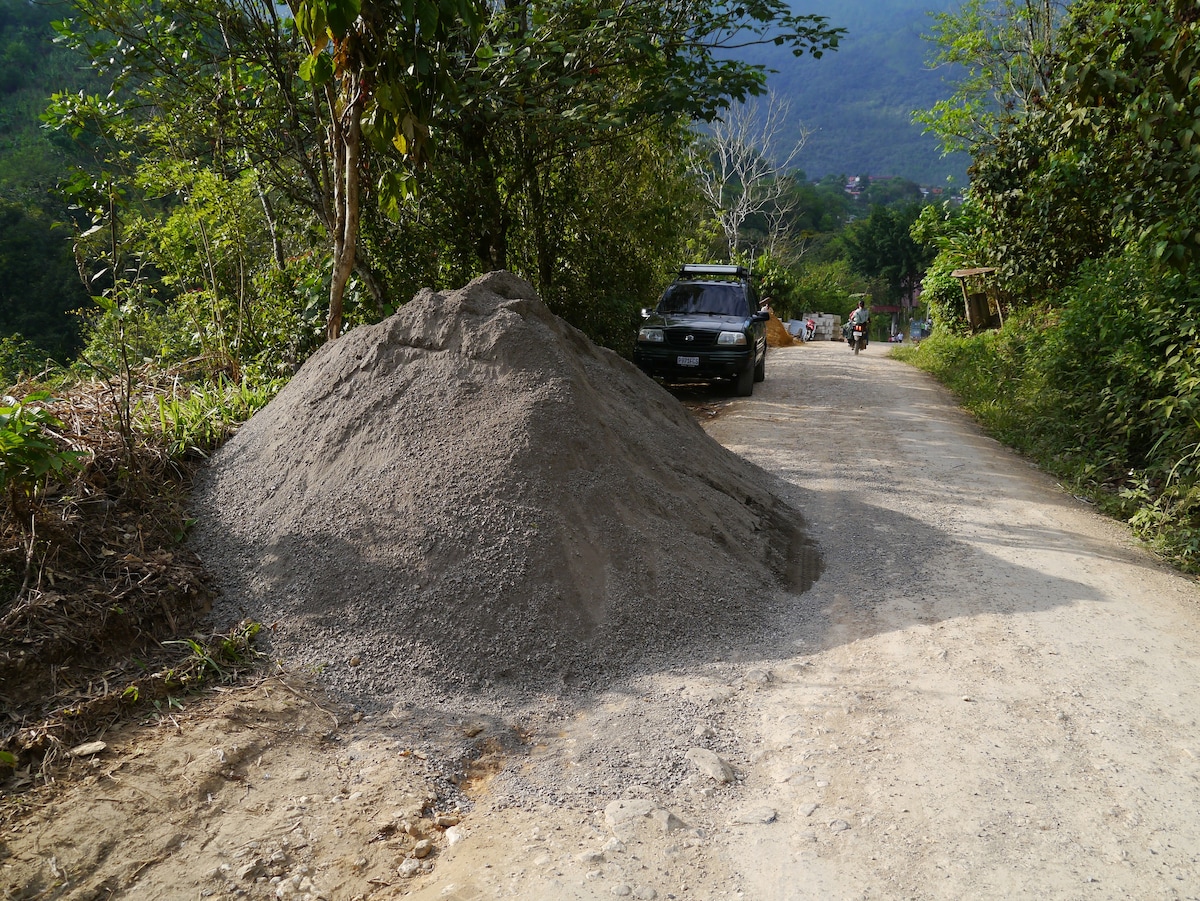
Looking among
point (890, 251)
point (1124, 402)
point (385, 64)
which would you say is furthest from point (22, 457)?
point (890, 251)

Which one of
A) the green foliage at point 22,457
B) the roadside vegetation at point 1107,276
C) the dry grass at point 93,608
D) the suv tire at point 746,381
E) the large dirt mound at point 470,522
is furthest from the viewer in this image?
the suv tire at point 746,381

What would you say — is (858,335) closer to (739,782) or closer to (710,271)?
(710,271)

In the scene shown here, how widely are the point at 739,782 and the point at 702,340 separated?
9.68 metres

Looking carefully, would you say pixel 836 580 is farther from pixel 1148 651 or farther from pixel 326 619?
pixel 326 619

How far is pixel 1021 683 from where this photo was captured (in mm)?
4035

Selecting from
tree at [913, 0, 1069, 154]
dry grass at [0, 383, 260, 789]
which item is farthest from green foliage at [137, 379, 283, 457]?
tree at [913, 0, 1069, 154]

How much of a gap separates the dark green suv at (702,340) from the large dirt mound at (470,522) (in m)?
6.69

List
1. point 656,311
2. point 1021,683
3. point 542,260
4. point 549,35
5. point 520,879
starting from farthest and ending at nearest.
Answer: point 656,311 → point 542,260 → point 549,35 → point 1021,683 → point 520,879

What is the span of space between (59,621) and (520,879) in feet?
7.88

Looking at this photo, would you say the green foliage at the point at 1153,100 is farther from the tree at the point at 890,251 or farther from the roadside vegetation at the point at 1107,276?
the tree at the point at 890,251

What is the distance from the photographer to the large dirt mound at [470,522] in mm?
4078

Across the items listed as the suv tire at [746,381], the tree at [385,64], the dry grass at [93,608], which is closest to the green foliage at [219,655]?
the dry grass at [93,608]

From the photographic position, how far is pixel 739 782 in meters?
3.31

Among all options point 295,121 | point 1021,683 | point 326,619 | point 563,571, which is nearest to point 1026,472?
point 1021,683
